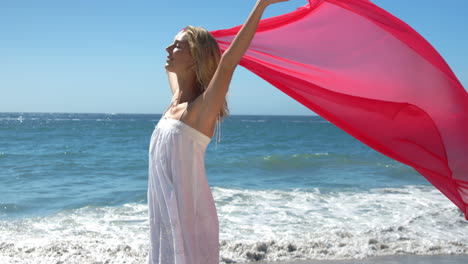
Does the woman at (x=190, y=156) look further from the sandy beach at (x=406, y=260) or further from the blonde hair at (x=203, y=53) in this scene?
the sandy beach at (x=406, y=260)

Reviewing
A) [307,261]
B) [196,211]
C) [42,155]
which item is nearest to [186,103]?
[196,211]

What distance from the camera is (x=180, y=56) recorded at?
2.36 meters

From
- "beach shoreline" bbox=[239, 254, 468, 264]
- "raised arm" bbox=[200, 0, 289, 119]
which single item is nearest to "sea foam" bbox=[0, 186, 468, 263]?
"beach shoreline" bbox=[239, 254, 468, 264]

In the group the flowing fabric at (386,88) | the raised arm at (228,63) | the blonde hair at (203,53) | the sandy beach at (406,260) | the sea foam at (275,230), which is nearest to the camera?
the raised arm at (228,63)

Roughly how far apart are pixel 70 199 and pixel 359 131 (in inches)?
342

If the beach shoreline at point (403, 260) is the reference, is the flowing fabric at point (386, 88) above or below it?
above

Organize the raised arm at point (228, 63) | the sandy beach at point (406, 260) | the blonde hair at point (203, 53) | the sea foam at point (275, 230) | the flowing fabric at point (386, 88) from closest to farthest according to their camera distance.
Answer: the raised arm at point (228, 63) → the blonde hair at point (203, 53) → the flowing fabric at point (386, 88) → the sandy beach at point (406, 260) → the sea foam at point (275, 230)

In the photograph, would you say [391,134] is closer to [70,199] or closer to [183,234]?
[183,234]

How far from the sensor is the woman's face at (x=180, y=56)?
7.72 ft

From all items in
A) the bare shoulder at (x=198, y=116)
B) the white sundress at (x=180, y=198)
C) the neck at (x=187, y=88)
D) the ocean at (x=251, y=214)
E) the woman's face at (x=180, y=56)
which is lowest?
the ocean at (x=251, y=214)

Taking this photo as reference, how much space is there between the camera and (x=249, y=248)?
6.79 meters

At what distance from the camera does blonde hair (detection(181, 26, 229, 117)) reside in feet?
7.59

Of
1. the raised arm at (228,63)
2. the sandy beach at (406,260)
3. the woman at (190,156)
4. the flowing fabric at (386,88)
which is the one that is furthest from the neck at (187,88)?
the sandy beach at (406,260)

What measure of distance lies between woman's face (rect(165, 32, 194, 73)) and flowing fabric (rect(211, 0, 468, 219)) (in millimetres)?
763
